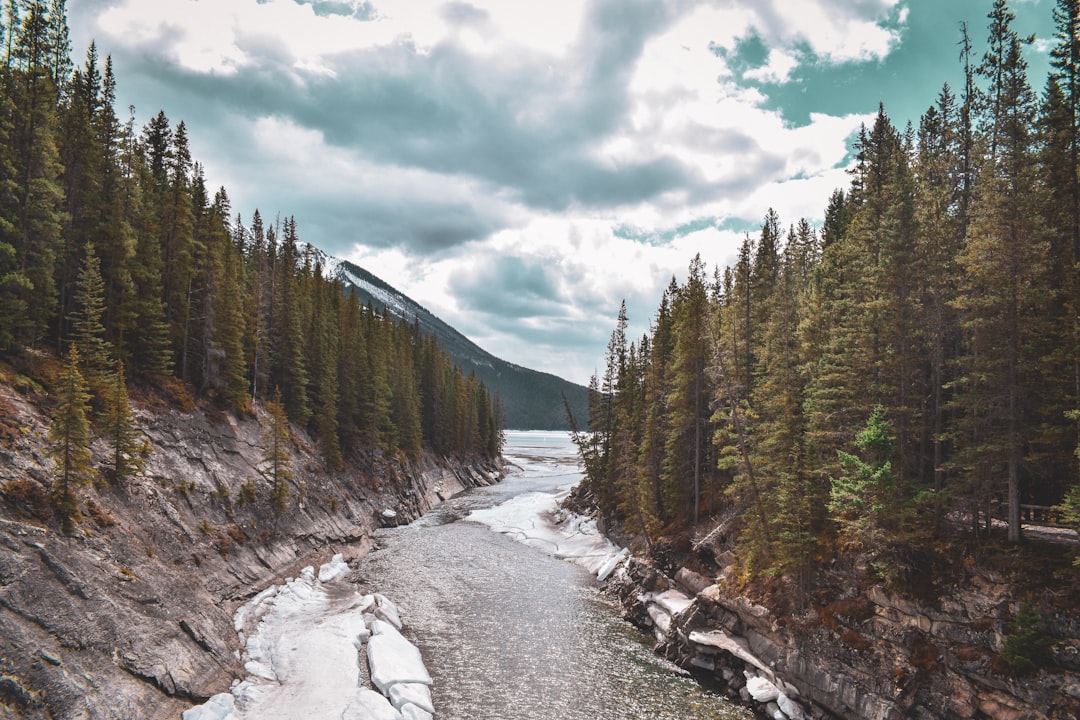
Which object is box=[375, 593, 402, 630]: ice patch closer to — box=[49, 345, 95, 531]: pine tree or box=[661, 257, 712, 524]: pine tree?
box=[49, 345, 95, 531]: pine tree

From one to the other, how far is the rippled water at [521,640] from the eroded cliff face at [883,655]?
2.26 meters

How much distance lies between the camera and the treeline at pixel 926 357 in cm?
1986

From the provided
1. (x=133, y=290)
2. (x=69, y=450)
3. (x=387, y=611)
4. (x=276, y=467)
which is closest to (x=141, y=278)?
(x=133, y=290)

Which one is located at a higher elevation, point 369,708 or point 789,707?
point 369,708

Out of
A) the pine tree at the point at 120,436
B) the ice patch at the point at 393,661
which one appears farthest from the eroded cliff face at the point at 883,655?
the pine tree at the point at 120,436

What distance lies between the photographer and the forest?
26438 millimetres

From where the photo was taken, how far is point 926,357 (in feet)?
86.5

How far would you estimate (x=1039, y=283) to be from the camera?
20.7 m

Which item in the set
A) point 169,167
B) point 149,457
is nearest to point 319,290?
point 169,167

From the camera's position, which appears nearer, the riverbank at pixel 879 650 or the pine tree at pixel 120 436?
the riverbank at pixel 879 650

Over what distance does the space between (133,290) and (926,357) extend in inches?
1798

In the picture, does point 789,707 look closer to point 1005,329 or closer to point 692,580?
point 692,580

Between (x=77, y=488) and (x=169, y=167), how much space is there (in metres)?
38.1

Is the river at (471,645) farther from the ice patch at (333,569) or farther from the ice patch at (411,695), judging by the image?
the ice patch at (411,695)
